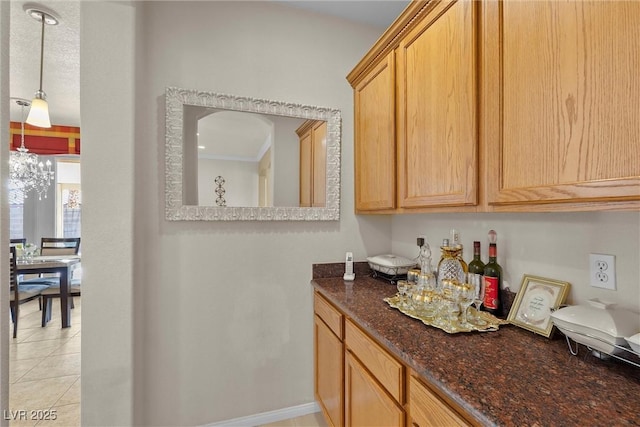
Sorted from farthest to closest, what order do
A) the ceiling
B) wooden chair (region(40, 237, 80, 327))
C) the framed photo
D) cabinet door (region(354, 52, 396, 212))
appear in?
wooden chair (region(40, 237, 80, 327)) → the ceiling → cabinet door (region(354, 52, 396, 212)) → the framed photo

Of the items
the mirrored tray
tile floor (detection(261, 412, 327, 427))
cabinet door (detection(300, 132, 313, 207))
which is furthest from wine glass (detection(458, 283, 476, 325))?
tile floor (detection(261, 412, 327, 427))

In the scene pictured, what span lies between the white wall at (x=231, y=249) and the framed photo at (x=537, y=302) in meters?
1.08

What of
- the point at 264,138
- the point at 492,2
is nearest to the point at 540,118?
the point at 492,2

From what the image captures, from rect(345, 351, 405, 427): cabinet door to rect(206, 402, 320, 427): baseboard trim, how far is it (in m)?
0.66

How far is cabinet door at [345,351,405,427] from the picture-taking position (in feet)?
3.42

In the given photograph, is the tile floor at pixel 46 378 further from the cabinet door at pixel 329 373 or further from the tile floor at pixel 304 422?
the cabinet door at pixel 329 373

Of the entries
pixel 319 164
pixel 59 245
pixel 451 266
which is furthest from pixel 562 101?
pixel 59 245

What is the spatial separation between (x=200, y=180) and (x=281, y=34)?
113cm

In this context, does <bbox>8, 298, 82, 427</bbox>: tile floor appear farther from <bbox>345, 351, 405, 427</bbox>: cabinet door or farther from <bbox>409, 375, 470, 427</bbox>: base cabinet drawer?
<bbox>409, 375, 470, 427</bbox>: base cabinet drawer

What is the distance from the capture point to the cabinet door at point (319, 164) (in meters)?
2.02

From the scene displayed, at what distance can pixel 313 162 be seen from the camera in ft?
6.63

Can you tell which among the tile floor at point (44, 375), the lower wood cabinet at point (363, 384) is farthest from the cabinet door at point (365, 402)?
the tile floor at point (44, 375)

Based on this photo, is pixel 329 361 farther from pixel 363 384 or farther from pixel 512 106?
pixel 512 106

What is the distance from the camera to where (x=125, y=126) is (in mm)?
1473
